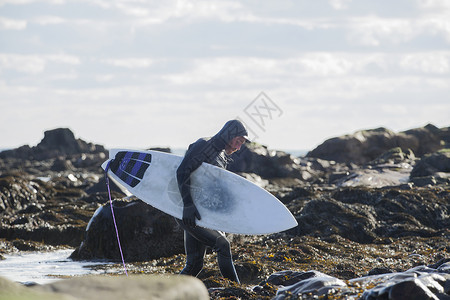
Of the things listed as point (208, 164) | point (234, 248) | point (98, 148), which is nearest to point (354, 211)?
point (234, 248)

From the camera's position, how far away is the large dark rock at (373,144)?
129ft

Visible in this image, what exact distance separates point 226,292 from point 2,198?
13.5 m

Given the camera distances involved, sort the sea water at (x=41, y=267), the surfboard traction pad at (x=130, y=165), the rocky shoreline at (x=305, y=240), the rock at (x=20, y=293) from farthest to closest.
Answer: the sea water at (x=41, y=267), the surfboard traction pad at (x=130, y=165), the rocky shoreline at (x=305, y=240), the rock at (x=20, y=293)

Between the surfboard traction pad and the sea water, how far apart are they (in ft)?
5.71

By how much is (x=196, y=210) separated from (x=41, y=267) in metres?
4.45

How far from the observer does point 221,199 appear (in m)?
7.38

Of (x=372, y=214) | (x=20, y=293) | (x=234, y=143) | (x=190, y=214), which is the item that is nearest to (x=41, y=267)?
(x=190, y=214)

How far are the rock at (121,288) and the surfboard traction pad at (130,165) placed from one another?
436cm

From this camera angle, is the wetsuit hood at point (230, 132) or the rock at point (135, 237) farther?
the rock at point (135, 237)

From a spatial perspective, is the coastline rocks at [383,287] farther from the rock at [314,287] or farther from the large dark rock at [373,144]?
the large dark rock at [373,144]

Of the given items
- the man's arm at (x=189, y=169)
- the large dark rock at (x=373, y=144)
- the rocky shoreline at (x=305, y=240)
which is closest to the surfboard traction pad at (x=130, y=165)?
the man's arm at (x=189, y=169)

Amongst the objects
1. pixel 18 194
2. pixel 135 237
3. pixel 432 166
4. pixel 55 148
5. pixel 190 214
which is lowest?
pixel 432 166

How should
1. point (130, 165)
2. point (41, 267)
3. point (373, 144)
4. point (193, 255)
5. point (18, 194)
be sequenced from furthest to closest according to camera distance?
point (373, 144)
point (18, 194)
point (41, 267)
point (130, 165)
point (193, 255)

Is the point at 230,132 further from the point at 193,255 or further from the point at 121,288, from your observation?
the point at 121,288
